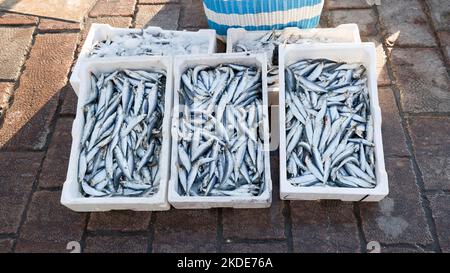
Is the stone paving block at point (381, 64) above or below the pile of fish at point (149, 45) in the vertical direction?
below

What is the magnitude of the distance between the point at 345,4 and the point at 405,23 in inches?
25.8

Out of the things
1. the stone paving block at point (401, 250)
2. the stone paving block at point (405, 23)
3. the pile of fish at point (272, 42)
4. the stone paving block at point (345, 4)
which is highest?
the pile of fish at point (272, 42)

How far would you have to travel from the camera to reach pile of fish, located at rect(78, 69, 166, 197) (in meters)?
3.45

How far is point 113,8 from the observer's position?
5.20 metres

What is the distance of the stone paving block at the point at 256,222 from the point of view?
355 centimetres

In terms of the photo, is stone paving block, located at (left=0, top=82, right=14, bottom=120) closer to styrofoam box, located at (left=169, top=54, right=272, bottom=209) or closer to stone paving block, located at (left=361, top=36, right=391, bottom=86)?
styrofoam box, located at (left=169, top=54, right=272, bottom=209)

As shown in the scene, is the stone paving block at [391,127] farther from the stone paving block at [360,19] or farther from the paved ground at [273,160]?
the stone paving block at [360,19]

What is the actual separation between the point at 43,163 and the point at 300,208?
7.21ft

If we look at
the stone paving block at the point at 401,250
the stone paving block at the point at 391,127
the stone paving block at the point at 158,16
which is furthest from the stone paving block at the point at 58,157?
the stone paving block at the point at 391,127

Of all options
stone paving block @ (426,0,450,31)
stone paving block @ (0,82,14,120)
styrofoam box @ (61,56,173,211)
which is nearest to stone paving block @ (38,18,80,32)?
stone paving block @ (0,82,14,120)

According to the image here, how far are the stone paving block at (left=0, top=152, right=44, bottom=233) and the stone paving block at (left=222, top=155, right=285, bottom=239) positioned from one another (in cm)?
165

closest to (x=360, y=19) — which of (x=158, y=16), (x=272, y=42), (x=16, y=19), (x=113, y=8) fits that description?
(x=272, y=42)

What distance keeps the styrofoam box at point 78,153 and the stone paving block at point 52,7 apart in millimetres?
1563

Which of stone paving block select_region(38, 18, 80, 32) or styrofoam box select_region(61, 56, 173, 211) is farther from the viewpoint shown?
stone paving block select_region(38, 18, 80, 32)
